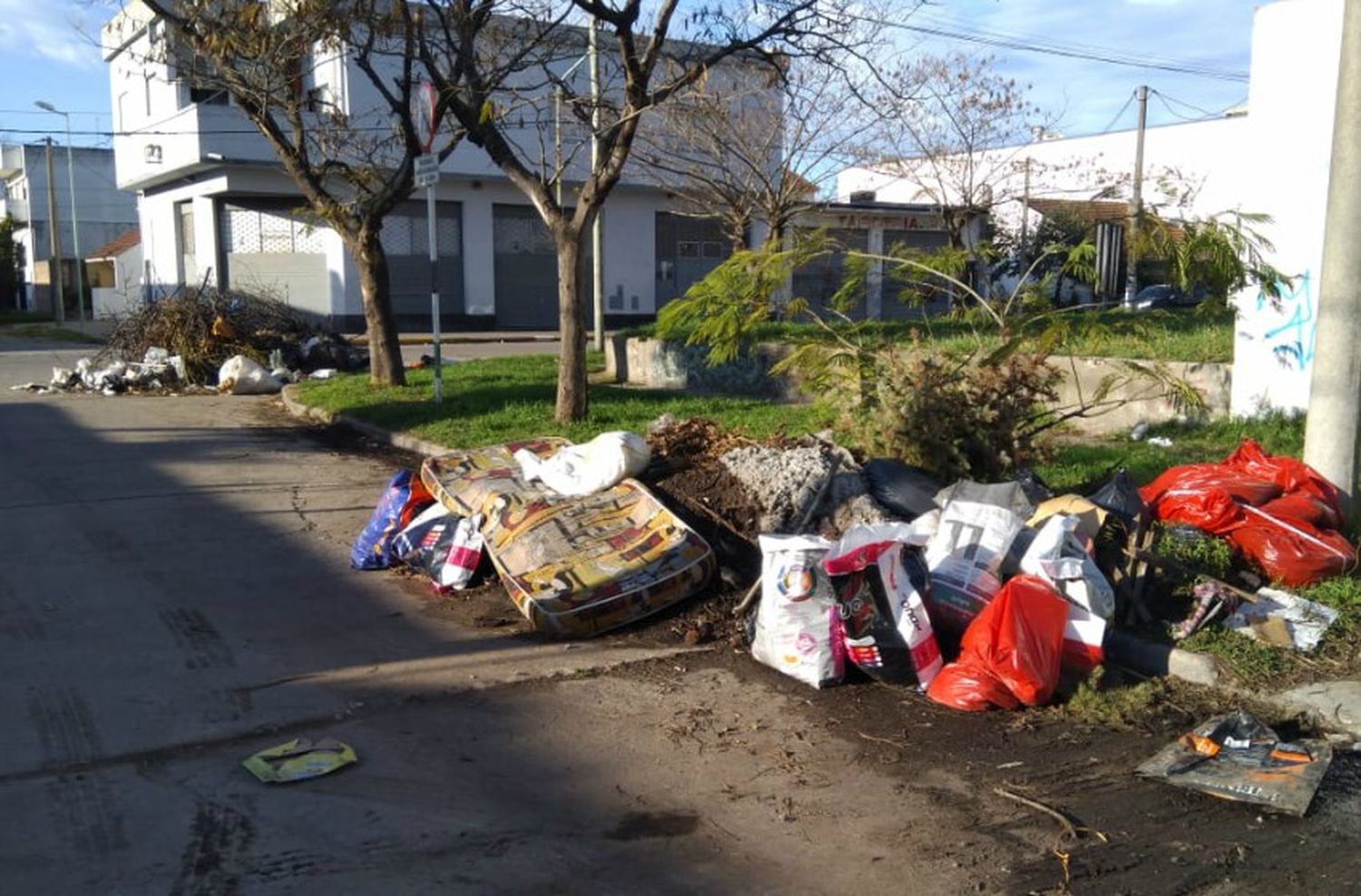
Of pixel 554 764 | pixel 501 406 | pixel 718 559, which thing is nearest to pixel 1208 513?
pixel 718 559

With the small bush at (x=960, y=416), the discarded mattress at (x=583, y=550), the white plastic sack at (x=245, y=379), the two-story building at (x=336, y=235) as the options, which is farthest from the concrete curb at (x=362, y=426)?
the two-story building at (x=336, y=235)

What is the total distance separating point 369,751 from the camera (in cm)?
506

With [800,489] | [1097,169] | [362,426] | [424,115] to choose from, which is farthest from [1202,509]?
[1097,169]

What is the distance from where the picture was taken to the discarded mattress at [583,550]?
6707 mm

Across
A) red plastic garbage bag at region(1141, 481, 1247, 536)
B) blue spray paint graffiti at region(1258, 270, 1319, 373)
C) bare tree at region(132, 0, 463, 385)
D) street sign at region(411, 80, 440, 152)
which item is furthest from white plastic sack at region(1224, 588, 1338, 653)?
street sign at region(411, 80, 440, 152)

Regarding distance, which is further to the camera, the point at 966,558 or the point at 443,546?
the point at 443,546

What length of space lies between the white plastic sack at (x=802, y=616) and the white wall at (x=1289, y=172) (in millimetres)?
6523

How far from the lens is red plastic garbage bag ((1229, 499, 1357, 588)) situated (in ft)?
21.6

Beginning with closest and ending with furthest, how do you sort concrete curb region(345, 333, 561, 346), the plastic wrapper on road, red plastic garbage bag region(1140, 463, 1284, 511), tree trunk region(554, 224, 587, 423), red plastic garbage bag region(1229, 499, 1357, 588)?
the plastic wrapper on road < red plastic garbage bag region(1229, 499, 1357, 588) < red plastic garbage bag region(1140, 463, 1284, 511) < tree trunk region(554, 224, 587, 423) < concrete curb region(345, 333, 561, 346)

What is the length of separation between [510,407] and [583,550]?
24.5ft

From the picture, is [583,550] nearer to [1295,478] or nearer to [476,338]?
[1295,478]

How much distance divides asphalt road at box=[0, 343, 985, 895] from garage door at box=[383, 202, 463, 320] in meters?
28.0

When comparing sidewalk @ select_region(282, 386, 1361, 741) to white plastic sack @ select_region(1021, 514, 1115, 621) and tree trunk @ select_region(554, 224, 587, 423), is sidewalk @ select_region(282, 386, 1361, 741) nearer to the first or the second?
white plastic sack @ select_region(1021, 514, 1115, 621)

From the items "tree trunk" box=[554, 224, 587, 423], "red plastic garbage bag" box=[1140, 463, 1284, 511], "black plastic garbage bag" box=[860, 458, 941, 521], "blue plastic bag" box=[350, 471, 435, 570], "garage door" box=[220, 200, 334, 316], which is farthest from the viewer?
"garage door" box=[220, 200, 334, 316]
